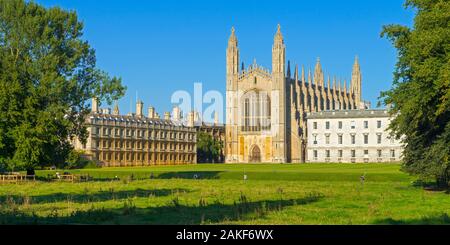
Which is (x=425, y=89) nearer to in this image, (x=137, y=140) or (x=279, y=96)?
(x=137, y=140)

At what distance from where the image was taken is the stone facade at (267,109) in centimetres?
12625

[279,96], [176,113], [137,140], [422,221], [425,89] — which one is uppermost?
[279,96]

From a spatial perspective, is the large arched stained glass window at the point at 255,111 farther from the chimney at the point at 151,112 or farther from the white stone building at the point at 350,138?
the chimney at the point at 151,112

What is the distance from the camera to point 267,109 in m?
130

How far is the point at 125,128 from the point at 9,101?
249ft

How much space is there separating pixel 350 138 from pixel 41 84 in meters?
79.8

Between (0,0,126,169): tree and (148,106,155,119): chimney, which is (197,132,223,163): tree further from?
(0,0,126,169): tree

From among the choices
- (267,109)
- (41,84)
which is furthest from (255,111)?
(41,84)

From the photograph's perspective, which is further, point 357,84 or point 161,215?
point 357,84

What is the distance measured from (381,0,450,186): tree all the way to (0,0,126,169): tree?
23327mm
